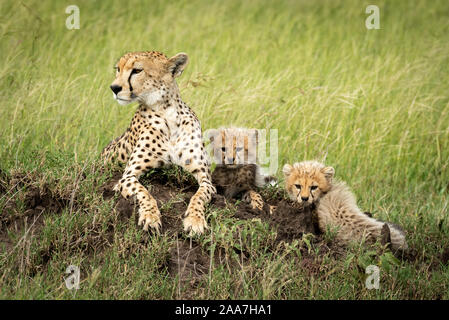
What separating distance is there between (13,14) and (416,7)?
727cm

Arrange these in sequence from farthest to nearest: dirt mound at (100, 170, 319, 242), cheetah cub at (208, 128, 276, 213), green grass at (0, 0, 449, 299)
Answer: cheetah cub at (208, 128, 276, 213)
dirt mound at (100, 170, 319, 242)
green grass at (0, 0, 449, 299)

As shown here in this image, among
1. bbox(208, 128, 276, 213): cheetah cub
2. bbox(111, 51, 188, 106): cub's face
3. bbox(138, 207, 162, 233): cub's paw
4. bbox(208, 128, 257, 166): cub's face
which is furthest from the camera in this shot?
bbox(208, 128, 257, 166): cub's face

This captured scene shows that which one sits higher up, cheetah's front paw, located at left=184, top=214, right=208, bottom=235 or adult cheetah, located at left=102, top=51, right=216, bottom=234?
adult cheetah, located at left=102, top=51, right=216, bottom=234

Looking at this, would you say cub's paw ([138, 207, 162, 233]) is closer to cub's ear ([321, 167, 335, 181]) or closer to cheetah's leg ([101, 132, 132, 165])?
cheetah's leg ([101, 132, 132, 165])

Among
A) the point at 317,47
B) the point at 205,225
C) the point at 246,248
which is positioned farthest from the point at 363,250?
the point at 317,47

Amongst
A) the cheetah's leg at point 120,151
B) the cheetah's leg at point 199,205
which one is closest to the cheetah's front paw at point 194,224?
the cheetah's leg at point 199,205

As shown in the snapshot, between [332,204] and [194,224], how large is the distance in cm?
118

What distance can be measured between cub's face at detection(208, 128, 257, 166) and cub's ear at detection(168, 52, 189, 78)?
2.95ft

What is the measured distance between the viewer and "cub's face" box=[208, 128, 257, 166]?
5.81 metres

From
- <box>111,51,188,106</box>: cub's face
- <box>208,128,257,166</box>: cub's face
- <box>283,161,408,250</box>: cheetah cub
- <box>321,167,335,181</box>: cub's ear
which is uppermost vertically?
<box>111,51,188,106</box>: cub's face

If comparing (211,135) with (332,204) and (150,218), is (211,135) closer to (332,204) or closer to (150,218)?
(332,204)

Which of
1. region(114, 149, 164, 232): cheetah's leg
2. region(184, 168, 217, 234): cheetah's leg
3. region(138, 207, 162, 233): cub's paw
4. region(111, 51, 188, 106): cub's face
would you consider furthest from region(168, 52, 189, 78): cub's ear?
region(138, 207, 162, 233): cub's paw

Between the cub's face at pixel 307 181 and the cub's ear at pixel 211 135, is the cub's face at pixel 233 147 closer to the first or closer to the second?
the cub's ear at pixel 211 135

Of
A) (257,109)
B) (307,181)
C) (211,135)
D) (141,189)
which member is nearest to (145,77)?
(141,189)
